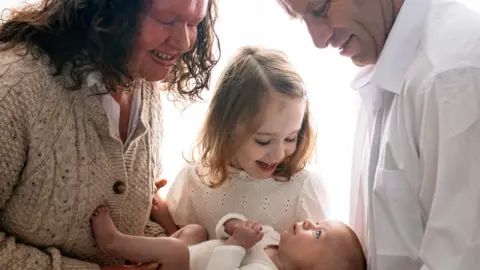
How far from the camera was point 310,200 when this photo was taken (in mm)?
1735

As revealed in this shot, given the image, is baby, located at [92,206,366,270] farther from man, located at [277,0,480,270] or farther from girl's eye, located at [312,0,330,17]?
girl's eye, located at [312,0,330,17]

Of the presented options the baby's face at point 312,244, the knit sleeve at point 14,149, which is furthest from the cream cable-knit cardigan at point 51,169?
the baby's face at point 312,244

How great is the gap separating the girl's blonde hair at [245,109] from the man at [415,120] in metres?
0.21

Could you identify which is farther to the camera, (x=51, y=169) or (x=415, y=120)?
(x=51, y=169)

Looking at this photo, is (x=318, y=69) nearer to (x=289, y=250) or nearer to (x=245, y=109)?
(x=245, y=109)

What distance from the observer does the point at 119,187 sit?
1.48 m

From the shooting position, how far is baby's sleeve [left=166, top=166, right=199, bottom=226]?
179cm

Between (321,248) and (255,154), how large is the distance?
30 centimetres

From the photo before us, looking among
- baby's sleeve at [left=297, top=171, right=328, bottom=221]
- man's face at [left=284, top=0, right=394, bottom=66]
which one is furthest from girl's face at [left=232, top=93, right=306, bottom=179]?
man's face at [left=284, top=0, right=394, bottom=66]

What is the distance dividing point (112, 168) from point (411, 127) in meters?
0.68

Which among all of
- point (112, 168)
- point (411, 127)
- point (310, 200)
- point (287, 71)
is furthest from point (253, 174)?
point (411, 127)

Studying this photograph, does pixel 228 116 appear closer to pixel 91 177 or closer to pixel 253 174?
pixel 253 174

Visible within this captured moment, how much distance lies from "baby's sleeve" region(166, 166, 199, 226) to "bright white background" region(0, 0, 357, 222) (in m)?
0.16

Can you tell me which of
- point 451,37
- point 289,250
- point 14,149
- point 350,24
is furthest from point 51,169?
point 451,37
